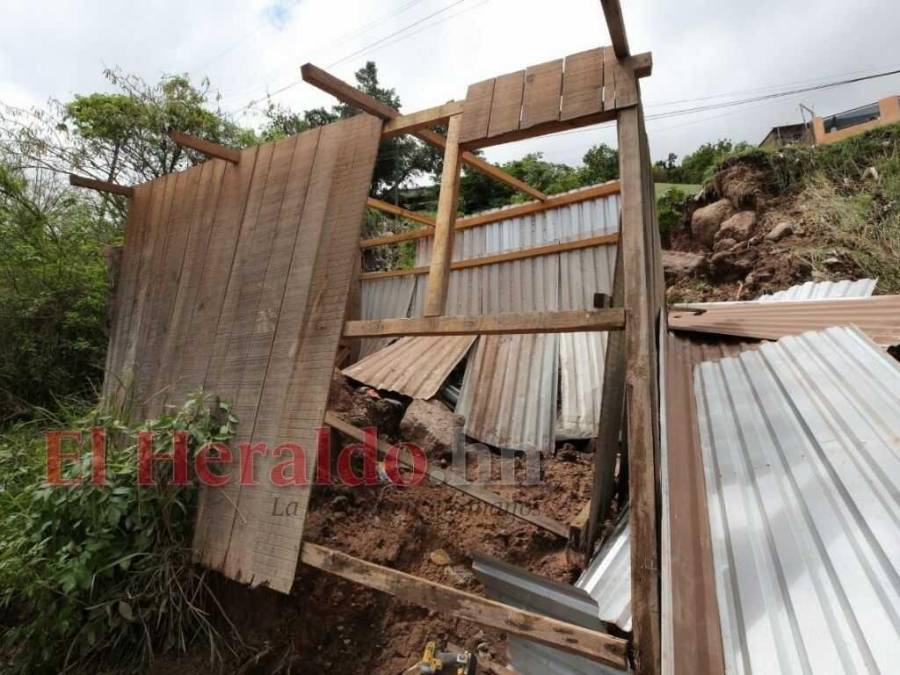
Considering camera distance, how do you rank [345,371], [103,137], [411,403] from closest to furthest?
[411,403]
[345,371]
[103,137]

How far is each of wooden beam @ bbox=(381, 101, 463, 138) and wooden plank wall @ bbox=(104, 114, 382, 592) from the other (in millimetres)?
86

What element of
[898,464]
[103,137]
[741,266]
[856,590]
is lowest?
[856,590]

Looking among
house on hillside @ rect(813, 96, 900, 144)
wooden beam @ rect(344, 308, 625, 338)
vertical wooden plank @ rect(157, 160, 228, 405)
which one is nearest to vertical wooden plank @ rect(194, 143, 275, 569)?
vertical wooden plank @ rect(157, 160, 228, 405)

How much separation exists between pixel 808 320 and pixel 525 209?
355cm

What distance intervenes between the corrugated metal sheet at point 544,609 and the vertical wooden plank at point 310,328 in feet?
3.36

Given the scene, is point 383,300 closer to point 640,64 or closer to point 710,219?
point 640,64

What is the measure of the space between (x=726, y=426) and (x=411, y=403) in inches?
124

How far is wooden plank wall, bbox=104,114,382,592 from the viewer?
2352 mm

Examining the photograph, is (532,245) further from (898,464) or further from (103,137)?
(103,137)

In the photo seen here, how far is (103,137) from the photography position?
930 centimetres

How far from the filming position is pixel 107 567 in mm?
2234

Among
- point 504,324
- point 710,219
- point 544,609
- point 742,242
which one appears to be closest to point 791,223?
point 742,242

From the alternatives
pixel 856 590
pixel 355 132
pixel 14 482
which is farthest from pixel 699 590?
pixel 14 482
